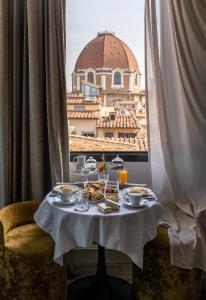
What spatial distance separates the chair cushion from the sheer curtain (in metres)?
0.88

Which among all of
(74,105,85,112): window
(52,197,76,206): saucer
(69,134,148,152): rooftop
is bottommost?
(52,197,76,206): saucer

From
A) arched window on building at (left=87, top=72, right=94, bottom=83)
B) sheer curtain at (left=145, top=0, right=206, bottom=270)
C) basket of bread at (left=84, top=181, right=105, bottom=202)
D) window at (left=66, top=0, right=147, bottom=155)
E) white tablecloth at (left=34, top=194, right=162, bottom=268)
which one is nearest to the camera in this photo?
white tablecloth at (left=34, top=194, right=162, bottom=268)

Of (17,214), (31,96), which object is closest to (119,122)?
(31,96)

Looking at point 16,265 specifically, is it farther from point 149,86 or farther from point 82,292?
point 149,86

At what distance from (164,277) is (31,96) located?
1650mm

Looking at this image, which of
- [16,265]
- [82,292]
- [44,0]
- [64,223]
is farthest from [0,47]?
[82,292]

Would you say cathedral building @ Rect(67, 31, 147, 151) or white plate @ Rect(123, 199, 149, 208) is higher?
cathedral building @ Rect(67, 31, 147, 151)

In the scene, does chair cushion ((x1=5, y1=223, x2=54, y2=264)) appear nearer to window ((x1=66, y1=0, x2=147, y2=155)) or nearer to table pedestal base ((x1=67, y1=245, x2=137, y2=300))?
table pedestal base ((x1=67, y1=245, x2=137, y2=300))

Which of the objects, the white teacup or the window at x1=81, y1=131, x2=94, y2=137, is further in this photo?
the window at x1=81, y1=131, x2=94, y2=137

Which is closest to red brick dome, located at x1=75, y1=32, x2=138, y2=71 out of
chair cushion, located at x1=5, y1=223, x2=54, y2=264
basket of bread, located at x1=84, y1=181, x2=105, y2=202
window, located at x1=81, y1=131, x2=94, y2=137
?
window, located at x1=81, y1=131, x2=94, y2=137

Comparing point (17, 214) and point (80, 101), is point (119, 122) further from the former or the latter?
point (17, 214)

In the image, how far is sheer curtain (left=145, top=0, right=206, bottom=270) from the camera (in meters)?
2.36

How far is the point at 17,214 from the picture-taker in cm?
232

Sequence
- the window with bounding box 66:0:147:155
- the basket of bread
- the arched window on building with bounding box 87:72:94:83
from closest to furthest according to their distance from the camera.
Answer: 1. the basket of bread
2. the window with bounding box 66:0:147:155
3. the arched window on building with bounding box 87:72:94:83
